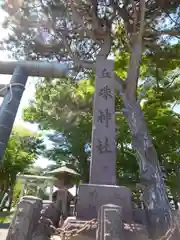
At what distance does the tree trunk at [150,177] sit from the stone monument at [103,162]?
152 centimetres

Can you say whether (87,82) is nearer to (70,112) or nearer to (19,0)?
(70,112)

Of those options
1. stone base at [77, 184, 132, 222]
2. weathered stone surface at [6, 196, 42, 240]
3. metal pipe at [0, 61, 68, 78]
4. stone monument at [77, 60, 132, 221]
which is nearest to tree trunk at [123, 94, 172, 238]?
stone base at [77, 184, 132, 222]

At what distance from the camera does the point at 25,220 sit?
5.49ft

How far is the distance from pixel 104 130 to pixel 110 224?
2.67 m

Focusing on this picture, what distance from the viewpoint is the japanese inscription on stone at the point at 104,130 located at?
3.68m

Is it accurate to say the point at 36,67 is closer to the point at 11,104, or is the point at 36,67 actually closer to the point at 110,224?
the point at 11,104

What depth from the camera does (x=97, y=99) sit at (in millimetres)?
4559

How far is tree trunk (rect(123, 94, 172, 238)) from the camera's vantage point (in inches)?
173

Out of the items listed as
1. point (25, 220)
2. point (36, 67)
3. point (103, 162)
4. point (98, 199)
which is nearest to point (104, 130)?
point (103, 162)

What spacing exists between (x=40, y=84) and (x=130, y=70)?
16.3 ft

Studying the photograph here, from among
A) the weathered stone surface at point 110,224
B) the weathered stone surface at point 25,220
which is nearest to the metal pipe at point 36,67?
the weathered stone surface at point 25,220

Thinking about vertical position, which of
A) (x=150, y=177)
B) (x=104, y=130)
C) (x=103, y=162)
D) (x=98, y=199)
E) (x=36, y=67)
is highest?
(x=104, y=130)

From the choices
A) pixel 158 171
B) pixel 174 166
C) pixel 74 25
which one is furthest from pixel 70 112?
pixel 174 166

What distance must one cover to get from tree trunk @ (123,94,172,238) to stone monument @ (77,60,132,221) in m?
1.52
